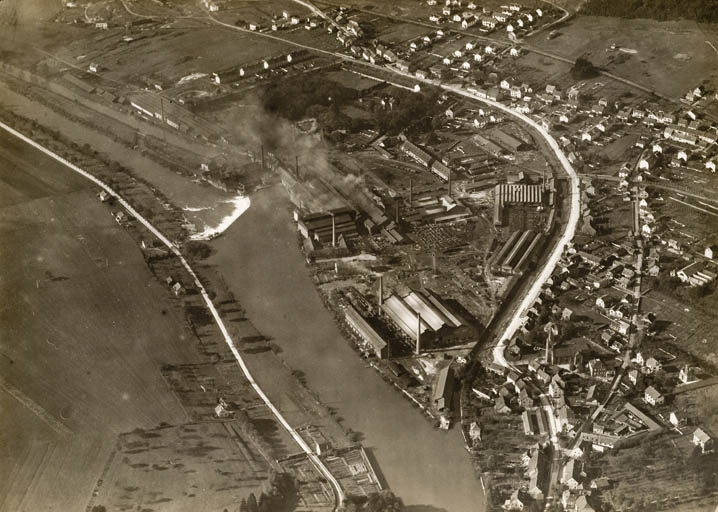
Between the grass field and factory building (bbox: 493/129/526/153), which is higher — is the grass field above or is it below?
below

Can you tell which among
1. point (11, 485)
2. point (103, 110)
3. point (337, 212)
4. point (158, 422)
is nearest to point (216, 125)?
point (103, 110)

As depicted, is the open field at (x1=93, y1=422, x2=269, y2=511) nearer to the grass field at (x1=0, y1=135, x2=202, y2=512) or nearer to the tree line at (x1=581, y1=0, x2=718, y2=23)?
the grass field at (x1=0, y1=135, x2=202, y2=512)

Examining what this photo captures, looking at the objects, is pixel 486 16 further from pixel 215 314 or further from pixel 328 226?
pixel 215 314

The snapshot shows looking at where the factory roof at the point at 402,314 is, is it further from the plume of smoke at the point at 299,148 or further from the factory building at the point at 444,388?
the plume of smoke at the point at 299,148

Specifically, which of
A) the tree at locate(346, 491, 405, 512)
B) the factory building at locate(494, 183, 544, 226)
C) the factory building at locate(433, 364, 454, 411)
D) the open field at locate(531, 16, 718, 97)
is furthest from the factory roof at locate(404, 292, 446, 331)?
the open field at locate(531, 16, 718, 97)

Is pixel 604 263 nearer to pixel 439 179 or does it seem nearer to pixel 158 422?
pixel 439 179
